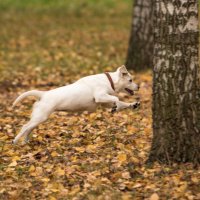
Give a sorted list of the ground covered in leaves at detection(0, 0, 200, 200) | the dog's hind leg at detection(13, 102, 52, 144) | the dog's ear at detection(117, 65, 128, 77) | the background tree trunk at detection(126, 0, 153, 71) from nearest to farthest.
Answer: the ground covered in leaves at detection(0, 0, 200, 200), the dog's hind leg at detection(13, 102, 52, 144), the dog's ear at detection(117, 65, 128, 77), the background tree trunk at detection(126, 0, 153, 71)

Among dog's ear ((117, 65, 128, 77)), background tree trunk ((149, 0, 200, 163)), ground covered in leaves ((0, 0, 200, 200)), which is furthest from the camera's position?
dog's ear ((117, 65, 128, 77))

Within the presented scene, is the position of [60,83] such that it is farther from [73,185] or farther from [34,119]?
[73,185]

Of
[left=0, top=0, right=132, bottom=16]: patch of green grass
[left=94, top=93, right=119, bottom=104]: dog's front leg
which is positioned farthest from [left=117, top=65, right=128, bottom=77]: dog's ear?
[left=0, top=0, right=132, bottom=16]: patch of green grass

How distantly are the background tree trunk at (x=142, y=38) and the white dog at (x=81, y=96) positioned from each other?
4580 millimetres

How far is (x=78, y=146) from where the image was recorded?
791cm

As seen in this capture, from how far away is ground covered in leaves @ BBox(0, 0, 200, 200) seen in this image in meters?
6.28

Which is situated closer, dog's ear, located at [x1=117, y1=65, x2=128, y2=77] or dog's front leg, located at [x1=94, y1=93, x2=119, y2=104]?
dog's front leg, located at [x1=94, y1=93, x2=119, y2=104]

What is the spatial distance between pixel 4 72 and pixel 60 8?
40.3ft

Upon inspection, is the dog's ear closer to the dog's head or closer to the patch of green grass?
the dog's head

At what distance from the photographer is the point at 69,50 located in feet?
53.6

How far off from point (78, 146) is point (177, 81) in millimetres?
2030

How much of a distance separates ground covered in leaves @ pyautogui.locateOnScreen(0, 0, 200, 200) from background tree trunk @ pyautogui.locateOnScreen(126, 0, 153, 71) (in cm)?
45

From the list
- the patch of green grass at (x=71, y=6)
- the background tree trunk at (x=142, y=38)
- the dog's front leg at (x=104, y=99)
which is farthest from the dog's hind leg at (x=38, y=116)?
the patch of green grass at (x=71, y=6)

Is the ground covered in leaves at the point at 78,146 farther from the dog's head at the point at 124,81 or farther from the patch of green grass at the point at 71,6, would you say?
the patch of green grass at the point at 71,6
